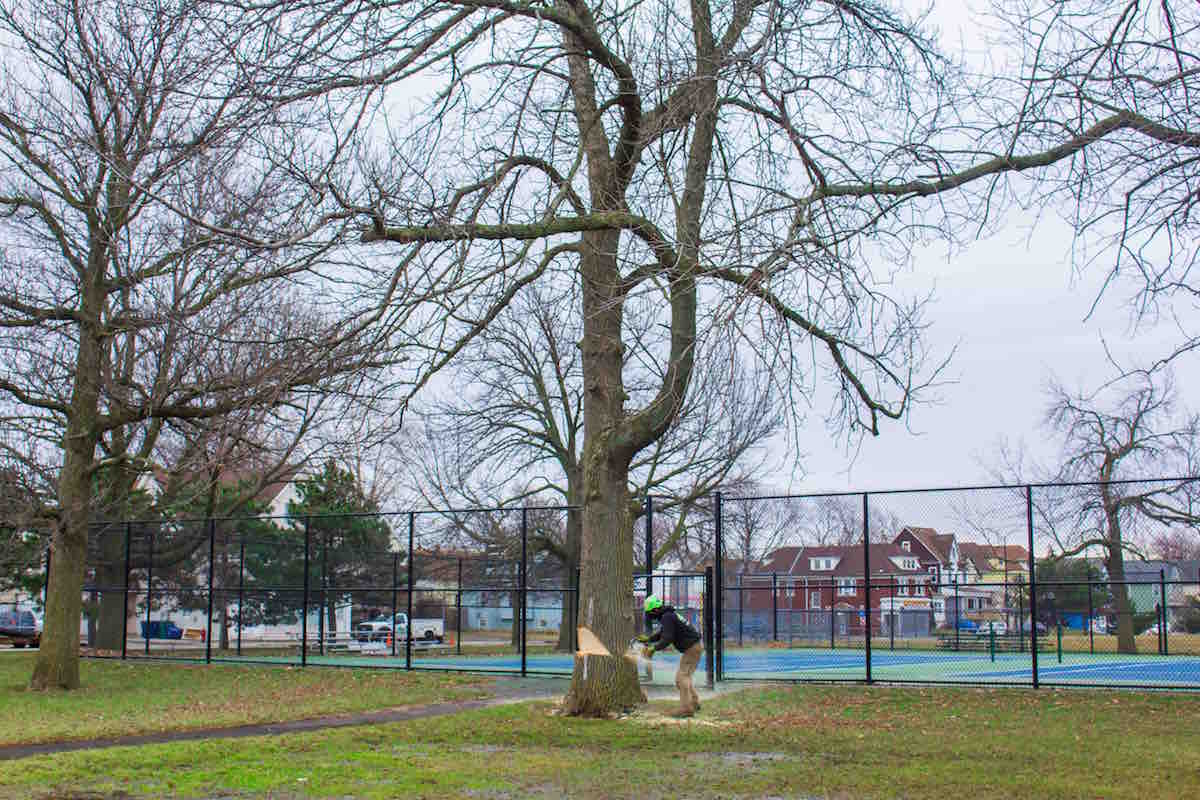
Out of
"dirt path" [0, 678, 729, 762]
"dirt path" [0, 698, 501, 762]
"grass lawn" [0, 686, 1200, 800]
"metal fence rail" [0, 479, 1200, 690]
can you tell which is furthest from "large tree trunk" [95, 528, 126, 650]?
"grass lawn" [0, 686, 1200, 800]

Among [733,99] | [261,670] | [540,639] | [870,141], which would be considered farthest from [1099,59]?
[540,639]

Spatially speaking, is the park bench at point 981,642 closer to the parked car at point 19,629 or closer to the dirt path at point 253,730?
the dirt path at point 253,730

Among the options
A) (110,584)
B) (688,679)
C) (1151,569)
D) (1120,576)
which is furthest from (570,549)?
(688,679)

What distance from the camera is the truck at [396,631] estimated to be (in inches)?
1265

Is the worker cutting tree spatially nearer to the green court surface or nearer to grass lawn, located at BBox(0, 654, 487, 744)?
grass lawn, located at BBox(0, 654, 487, 744)

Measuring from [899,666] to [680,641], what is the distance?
45.6 ft

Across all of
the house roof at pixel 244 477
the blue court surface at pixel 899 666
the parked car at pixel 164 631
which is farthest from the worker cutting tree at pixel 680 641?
the parked car at pixel 164 631

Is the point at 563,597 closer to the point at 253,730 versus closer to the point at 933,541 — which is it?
the point at 253,730

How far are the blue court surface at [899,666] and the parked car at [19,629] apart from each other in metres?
16.6

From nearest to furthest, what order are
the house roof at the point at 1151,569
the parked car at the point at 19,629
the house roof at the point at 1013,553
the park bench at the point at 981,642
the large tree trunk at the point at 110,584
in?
the house roof at the point at 1013,553 < the house roof at the point at 1151,569 < the park bench at the point at 981,642 < the large tree trunk at the point at 110,584 < the parked car at the point at 19,629

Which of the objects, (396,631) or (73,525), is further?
(396,631)

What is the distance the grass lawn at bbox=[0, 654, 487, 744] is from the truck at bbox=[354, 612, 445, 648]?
7.19 meters

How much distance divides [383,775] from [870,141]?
705cm

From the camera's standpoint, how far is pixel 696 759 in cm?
1098
